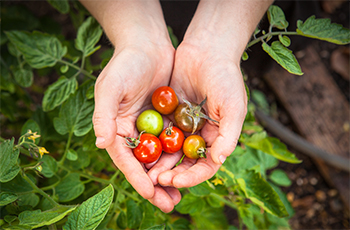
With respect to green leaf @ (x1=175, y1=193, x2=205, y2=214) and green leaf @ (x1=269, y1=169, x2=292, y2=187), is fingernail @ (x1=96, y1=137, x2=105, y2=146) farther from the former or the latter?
green leaf @ (x1=269, y1=169, x2=292, y2=187)

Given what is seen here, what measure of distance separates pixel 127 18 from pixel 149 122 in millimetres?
617

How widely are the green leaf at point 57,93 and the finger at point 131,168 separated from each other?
0.40 meters

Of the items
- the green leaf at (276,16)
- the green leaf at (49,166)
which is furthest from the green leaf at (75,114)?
the green leaf at (276,16)

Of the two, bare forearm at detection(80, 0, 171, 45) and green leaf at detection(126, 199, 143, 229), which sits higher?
bare forearm at detection(80, 0, 171, 45)

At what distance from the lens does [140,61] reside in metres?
1.37

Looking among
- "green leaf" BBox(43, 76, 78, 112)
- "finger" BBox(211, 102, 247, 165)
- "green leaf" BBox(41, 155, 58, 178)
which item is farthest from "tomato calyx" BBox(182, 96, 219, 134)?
"green leaf" BBox(41, 155, 58, 178)

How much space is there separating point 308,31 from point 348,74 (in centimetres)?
190

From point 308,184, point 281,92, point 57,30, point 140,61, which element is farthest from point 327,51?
point 57,30

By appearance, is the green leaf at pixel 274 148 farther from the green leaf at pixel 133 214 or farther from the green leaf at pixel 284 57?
the green leaf at pixel 133 214

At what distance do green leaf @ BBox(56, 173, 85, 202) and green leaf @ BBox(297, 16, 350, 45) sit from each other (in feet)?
4.18

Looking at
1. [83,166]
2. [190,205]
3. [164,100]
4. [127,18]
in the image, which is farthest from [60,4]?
[190,205]

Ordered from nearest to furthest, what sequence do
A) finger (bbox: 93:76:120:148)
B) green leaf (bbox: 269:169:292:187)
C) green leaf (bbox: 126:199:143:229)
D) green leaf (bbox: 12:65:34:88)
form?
finger (bbox: 93:76:120:148)
green leaf (bbox: 126:199:143:229)
green leaf (bbox: 12:65:34:88)
green leaf (bbox: 269:169:292:187)

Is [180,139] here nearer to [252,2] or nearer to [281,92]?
[252,2]

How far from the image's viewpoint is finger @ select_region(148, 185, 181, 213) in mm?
1137
